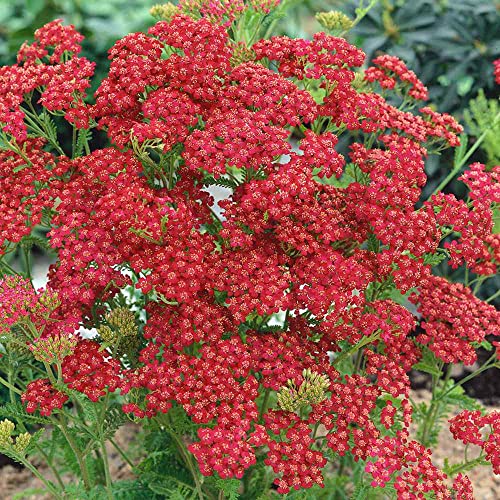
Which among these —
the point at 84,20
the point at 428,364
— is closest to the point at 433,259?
the point at 428,364

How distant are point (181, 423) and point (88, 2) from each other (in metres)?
4.72

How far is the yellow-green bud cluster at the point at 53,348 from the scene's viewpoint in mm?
1877

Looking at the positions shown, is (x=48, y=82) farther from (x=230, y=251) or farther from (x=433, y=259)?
(x=433, y=259)

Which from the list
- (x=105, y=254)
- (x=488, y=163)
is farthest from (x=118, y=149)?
(x=488, y=163)

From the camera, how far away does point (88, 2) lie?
599 cm

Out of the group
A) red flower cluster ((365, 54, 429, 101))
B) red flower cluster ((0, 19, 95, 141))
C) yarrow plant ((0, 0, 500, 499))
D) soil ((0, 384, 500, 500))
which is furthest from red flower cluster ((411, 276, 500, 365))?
soil ((0, 384, 500, 500))

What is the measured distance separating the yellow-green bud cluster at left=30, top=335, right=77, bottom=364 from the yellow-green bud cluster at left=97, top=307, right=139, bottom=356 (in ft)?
0.39

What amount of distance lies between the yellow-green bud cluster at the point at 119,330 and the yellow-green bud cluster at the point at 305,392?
1.50 feet

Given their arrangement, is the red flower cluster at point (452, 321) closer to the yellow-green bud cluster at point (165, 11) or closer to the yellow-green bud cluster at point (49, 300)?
the yellow-green bud cluster at point (49, 300)

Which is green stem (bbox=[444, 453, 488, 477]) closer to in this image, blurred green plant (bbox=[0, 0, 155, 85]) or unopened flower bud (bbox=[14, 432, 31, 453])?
unopened flower bud (bbox=[14, 432, 31, 453])

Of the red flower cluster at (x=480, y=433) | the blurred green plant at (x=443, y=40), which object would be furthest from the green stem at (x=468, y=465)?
the blurred green plant at (x=443, y=40)

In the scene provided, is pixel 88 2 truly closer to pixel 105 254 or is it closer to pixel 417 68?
pixel 417 68

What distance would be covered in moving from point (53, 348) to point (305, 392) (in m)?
0.65

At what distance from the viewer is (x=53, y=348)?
6.18ft
